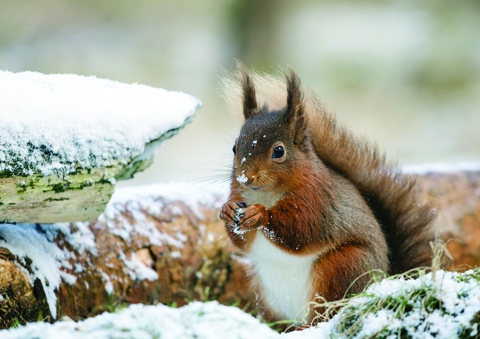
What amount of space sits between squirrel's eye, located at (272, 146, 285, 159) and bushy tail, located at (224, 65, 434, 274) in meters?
0.27

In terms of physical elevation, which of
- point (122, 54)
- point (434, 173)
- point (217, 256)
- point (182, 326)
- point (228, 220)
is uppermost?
point (122, 54)

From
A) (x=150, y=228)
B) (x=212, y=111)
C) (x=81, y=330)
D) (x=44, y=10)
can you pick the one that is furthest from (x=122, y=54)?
(x=81, y=330)

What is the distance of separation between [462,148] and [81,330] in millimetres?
5632

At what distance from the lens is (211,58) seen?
255 inches

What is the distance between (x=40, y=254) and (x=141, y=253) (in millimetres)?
425

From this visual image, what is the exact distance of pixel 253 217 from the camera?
1.30 metres

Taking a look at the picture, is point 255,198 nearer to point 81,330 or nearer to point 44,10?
point 81,330

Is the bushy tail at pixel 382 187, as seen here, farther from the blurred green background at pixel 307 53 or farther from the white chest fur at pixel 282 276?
the blurred green background at pixel 307 53

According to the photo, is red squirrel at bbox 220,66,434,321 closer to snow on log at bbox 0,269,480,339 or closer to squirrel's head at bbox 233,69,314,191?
squirrel's head at bbox 233,69,314,191

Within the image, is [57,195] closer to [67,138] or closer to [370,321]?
[67,138]

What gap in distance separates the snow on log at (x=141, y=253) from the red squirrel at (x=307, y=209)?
31cm

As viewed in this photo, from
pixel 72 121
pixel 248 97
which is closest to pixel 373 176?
pixel 248 97

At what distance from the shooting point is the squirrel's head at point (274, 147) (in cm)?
133

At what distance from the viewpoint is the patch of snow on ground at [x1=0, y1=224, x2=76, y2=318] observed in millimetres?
1411
